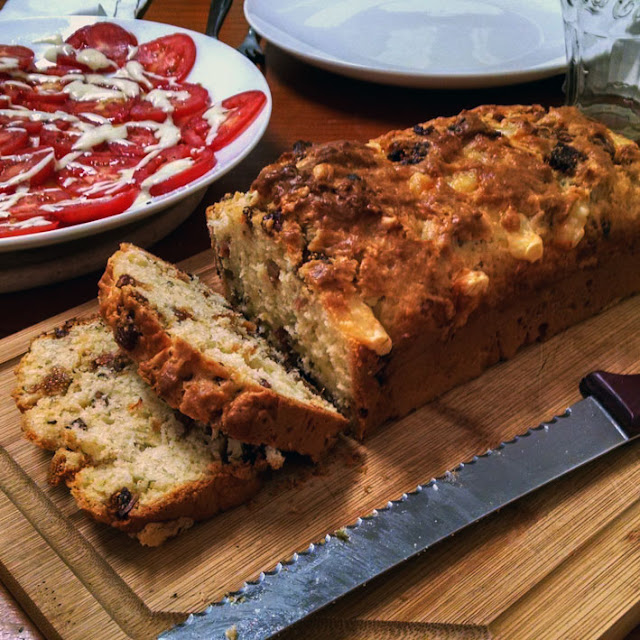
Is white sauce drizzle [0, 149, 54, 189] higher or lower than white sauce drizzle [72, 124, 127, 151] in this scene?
lower

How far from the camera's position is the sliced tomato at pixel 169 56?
3.92 m

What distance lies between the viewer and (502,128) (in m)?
2.69

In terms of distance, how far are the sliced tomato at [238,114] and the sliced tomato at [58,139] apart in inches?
27.0

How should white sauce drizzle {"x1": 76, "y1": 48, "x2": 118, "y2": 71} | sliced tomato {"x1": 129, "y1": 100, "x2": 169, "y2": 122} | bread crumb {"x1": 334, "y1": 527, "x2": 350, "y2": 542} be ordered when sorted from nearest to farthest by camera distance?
bread crumb {"x1": 334, "y1": 527, "x2": 350, "y2": 542} → sliced tomato {"x1": 129, "y1": 100, "x2": 169, "y2": 122} → white sauce drizzle {"x1": 76, "y1": 48, "x2": 118, "y2": 71}

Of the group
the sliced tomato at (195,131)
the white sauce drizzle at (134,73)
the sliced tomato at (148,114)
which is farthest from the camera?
the white sauce drizzle at (134,73)

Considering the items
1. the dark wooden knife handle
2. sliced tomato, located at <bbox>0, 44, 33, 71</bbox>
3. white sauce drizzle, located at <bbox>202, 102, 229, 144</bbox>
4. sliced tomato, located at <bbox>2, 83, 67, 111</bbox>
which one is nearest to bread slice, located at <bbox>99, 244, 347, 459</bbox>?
the dark wooden knife handle

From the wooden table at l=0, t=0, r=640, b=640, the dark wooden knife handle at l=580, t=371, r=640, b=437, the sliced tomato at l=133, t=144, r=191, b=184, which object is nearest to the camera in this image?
the dark wooden knife handle at l=580, t=371, r=640, b=437

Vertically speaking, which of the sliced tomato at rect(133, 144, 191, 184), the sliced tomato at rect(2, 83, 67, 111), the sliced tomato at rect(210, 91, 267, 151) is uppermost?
the sliced tomato at rect(210, 91, 267, 151)

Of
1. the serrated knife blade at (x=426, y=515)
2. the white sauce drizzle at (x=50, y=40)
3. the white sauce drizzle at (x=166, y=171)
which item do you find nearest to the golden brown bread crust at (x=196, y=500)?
the serrated knife blade at (x=426, y=515)

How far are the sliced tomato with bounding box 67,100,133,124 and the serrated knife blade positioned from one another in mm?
2596

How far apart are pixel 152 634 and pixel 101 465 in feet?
1.67

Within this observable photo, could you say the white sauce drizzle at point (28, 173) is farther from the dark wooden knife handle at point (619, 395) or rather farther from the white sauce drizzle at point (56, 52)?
the dark wooden knife handle at point (619, 395)

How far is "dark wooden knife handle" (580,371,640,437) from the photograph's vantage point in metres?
2.07

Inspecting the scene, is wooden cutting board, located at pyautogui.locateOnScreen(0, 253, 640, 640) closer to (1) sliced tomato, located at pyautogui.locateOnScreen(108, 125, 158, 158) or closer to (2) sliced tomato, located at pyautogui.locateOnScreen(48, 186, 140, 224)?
(2) sliced tomato, located at pyautogui.locateOnScreen(48, 186, 140, 224)
